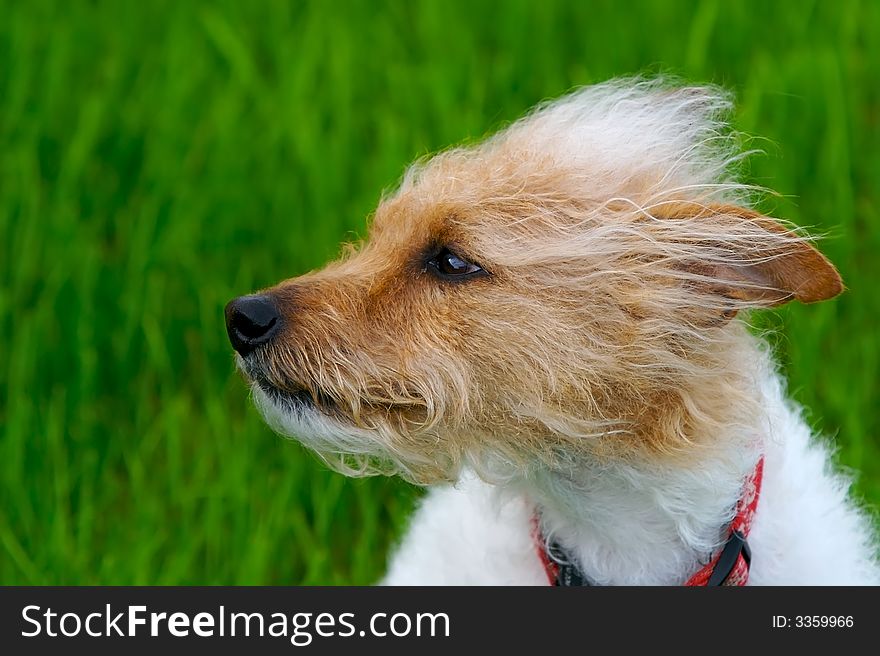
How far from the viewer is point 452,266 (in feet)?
9.14

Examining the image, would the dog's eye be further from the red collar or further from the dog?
the red collar

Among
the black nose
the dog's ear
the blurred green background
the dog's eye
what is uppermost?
the dog's ear

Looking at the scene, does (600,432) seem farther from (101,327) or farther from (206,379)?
(101,327)

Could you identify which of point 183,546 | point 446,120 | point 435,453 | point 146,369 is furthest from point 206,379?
point 435,453

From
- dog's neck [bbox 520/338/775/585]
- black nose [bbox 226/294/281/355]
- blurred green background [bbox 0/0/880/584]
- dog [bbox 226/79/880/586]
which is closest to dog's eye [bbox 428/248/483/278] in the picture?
dog [bbox 226/79/880/586]

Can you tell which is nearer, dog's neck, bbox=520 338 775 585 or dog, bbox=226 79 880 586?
dog, bbox=226 79 880 586

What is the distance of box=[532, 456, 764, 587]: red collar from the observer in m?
2.93

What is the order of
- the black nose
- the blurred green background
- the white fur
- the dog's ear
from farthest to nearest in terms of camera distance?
the blurred green background < the white fur < the black nose < the dog's ear

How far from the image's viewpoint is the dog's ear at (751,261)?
2.63 meters

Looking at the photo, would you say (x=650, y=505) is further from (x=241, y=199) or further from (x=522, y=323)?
(x=241, y=199)

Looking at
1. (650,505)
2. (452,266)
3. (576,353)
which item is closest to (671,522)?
(650,505)

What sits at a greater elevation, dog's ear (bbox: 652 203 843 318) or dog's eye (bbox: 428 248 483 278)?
dog's ear (bbox: 652 203 843 318)

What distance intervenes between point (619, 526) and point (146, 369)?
219cm

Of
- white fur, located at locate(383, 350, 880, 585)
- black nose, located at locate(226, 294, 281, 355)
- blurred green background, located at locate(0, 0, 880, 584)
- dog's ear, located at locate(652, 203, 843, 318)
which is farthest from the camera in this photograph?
blurred green background, located at locate(0, 0, 880, 584)
